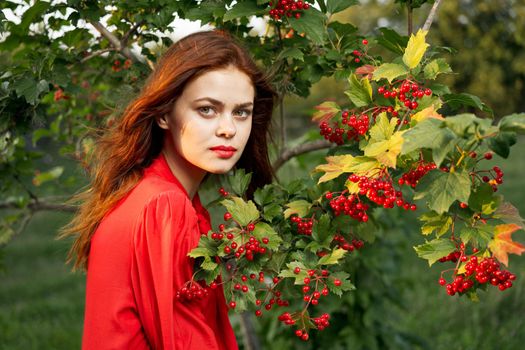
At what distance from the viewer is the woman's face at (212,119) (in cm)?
236

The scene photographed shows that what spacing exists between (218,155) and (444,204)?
33.4 inches

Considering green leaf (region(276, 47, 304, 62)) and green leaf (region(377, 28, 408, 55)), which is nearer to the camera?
green leaf (region(377, 28, 408, 55))

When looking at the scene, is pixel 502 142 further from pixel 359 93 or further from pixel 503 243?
pixel 359 93

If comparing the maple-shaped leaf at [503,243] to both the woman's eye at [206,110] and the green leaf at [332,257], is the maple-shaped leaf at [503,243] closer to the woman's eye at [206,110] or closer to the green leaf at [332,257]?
the green leaf at [332,257]

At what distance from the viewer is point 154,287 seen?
216 centimetres

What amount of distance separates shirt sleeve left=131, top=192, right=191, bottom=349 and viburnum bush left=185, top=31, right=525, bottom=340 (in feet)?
0.26

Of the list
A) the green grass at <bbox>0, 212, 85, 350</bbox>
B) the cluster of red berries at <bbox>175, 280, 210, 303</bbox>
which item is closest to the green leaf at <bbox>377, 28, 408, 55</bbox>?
the cluster of red berries at <bbox>175, 280, 210, 303</bbox>

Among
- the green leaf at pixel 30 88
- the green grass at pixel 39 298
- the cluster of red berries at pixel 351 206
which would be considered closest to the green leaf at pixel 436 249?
the cluster of red berries at pixel 351 206

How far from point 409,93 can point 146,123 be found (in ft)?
2.90

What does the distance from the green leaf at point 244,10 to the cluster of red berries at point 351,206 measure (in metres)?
0.64

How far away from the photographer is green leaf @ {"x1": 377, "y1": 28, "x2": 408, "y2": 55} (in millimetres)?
2393

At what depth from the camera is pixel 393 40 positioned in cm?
240

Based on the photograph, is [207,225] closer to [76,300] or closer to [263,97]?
[263,97]

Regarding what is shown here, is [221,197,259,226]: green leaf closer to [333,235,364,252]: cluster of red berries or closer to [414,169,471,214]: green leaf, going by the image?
[333,235,364,252]: cluster of red berries
